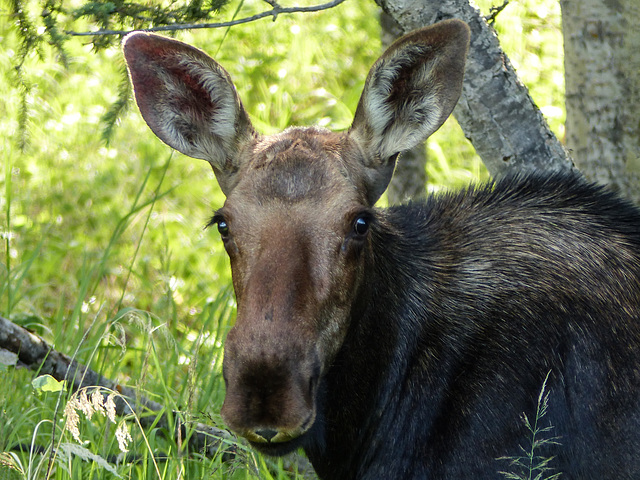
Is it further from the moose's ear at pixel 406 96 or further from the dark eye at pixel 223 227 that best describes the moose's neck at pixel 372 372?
the dark eye at pixel 223 227

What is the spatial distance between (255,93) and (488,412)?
19.5 feet

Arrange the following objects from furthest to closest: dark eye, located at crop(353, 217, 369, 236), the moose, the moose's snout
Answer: dark eye, located at crop(353, 217, 369, 236) → the moose → the moose's snout

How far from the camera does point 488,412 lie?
11.8 feet

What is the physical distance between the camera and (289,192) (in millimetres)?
3564

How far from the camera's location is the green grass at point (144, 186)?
531 centimetres

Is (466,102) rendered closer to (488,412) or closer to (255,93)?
(488,412)

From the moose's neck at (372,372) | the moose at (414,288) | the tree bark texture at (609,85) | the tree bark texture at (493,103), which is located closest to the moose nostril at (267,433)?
the moose at (414,288)

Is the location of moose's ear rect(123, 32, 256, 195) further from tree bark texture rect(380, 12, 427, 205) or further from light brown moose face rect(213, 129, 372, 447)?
tree bark texture rect(380, 12, 427, 205)

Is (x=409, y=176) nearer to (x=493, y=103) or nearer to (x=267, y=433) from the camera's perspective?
(x=493, y=103)

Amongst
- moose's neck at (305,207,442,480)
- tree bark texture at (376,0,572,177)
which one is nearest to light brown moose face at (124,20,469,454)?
moose's neck at (305,207,442,480)

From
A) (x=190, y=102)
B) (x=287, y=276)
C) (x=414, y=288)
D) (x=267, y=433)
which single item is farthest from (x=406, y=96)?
(x=267, y=433)

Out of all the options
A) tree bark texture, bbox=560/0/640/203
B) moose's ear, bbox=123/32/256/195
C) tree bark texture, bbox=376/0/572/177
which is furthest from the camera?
tree bark texture, bbox=560/0/640/203

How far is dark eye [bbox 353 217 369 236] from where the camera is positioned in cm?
356

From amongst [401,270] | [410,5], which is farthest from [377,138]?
[410,5]
